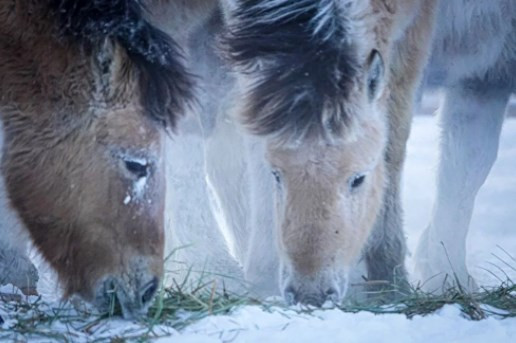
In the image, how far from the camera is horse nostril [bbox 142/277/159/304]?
17.9ft

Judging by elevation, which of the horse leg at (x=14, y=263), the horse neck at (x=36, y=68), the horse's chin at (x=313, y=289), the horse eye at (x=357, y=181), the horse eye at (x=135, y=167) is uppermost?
the horse neck at (x=36, y=68)

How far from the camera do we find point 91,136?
18.5 ft

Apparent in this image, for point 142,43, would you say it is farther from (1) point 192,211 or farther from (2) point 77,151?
(1) point 192,211

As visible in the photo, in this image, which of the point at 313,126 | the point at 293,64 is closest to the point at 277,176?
the point at 313,126

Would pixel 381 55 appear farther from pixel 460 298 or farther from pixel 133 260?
pixel 133 260

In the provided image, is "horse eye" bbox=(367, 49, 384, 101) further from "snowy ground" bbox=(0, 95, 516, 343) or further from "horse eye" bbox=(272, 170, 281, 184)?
"snowy ground" bbox=(0, 95, 516, 343)

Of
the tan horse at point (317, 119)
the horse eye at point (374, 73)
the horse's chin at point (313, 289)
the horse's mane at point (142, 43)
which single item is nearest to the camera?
the horse's mane at point (142, 43)

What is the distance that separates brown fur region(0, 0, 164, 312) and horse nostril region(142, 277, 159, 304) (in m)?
0.05

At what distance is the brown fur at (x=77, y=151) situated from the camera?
217 inches

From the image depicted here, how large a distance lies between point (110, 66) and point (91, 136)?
33 centimetres

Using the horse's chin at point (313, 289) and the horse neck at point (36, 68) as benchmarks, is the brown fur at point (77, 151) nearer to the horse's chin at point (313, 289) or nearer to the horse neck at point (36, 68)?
the horse neck at point (36, 68)

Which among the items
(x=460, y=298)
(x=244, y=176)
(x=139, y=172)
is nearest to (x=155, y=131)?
(x=139, y=172)

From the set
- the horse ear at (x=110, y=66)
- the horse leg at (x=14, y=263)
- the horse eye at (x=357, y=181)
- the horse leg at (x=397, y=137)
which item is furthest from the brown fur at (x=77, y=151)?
the horse leg at (x=397, y=137)

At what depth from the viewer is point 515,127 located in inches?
516
